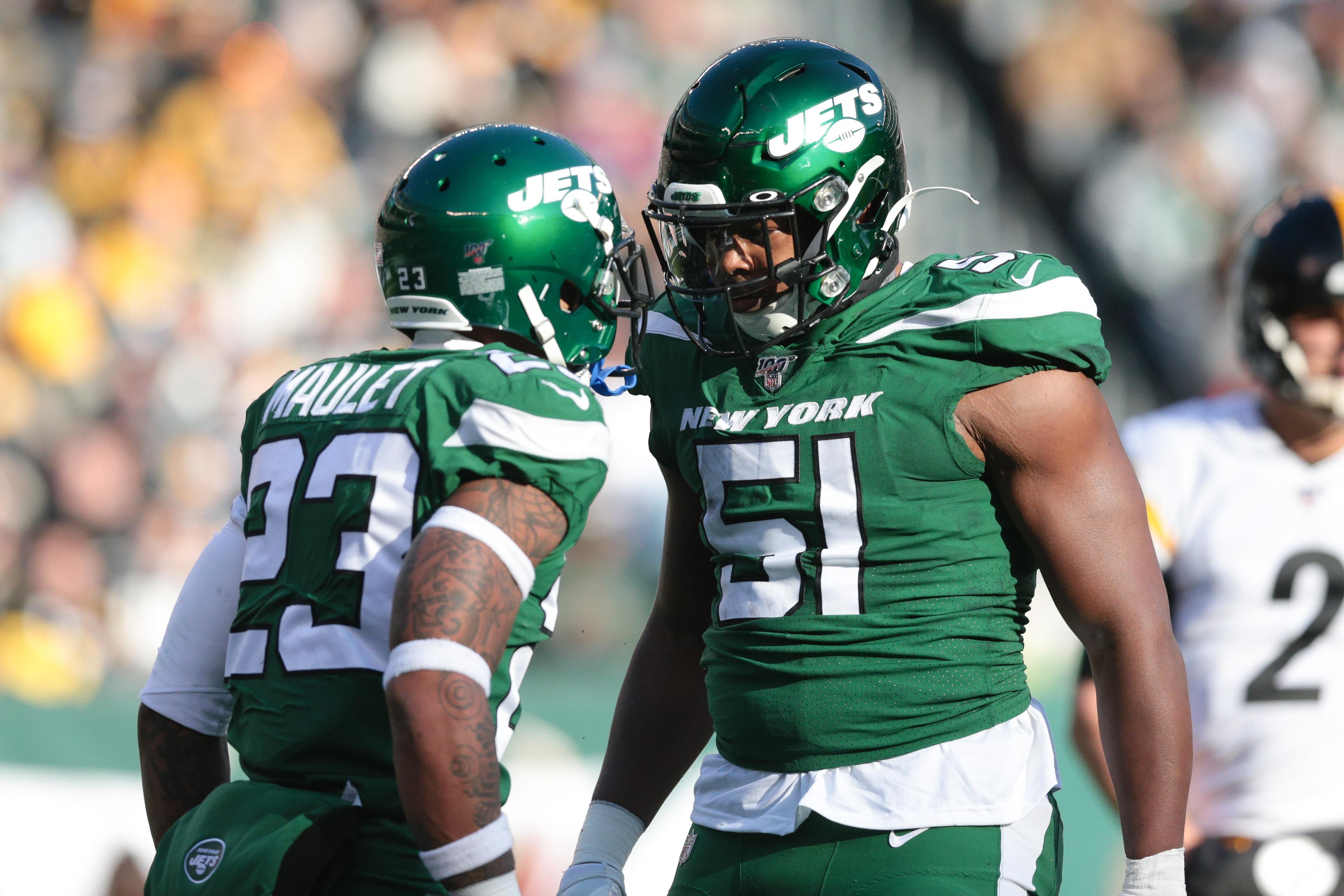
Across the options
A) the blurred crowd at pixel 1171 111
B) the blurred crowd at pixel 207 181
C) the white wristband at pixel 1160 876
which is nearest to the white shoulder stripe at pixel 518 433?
the white wristband at pixel 1160 876

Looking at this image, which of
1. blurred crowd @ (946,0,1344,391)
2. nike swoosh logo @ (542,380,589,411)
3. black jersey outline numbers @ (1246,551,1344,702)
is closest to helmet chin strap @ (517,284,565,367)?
nike swoosh logo @ (542,380,589,411)

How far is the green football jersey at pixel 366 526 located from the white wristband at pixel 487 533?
0.06 metres

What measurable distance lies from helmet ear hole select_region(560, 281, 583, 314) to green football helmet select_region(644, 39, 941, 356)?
0.53 feet

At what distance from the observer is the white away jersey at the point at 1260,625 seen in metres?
2.74

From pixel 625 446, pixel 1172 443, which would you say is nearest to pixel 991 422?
pixel 1172 443

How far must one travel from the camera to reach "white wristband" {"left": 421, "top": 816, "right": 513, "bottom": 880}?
1.65 metres

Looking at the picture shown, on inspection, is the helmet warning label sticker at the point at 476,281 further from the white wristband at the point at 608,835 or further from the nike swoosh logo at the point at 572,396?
the white wristband at the point at 608,835

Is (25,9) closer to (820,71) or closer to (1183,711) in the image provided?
(820,71)

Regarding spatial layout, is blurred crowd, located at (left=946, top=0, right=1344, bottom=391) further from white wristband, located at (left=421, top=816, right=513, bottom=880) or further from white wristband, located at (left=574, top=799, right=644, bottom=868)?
white wristband, located at (left=421, top=816, right=513, bottom=880)

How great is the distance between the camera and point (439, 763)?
165 centimetres

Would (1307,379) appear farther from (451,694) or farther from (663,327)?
(451,694)

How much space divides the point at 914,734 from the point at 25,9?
22.4 ft

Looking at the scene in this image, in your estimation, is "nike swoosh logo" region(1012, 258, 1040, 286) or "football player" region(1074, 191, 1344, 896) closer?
"nike swoosh logo" region(1012, 258, 1040, 286)

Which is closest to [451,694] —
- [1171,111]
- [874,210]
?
[874,210]
